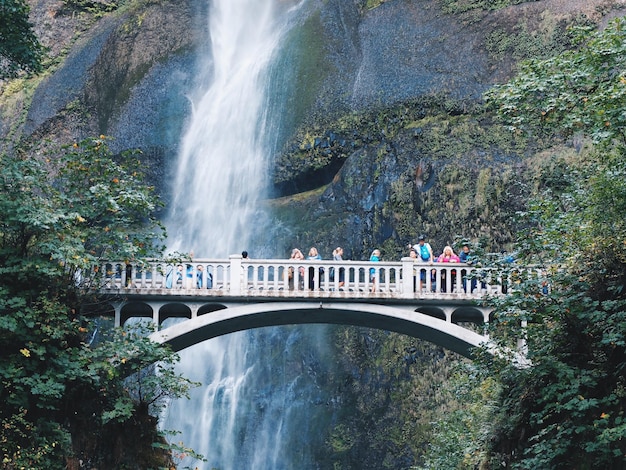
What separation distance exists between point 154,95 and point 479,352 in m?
29.1

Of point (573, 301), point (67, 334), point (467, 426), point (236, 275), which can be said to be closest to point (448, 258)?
point (467, 426)

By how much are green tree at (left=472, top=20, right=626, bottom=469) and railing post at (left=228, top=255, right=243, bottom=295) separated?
24.5 ft

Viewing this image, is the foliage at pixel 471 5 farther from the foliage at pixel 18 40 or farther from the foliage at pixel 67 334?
the foliage at pixel 67 334

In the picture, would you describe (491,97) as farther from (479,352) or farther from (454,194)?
(454,194)

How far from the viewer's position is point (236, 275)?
25500 millimetres

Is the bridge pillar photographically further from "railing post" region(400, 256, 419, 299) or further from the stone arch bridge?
"railing post" region(400, 256, 419, 299)

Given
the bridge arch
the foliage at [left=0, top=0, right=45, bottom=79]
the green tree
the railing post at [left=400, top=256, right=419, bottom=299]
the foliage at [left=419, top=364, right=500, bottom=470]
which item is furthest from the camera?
the railing post at [left=400, top=256, right=419, bottom=299]

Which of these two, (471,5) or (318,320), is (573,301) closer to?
(318,320)

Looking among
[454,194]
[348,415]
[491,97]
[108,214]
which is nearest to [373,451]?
[348,415]

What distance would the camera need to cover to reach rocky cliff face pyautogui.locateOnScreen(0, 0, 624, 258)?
120 feet

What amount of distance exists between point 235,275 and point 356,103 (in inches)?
713

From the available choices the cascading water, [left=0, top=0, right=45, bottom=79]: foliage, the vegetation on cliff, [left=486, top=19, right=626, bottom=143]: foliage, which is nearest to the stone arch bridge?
the vegetation on cliff

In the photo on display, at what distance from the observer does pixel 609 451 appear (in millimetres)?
16656

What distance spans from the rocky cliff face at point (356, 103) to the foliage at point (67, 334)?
48.4 feet
